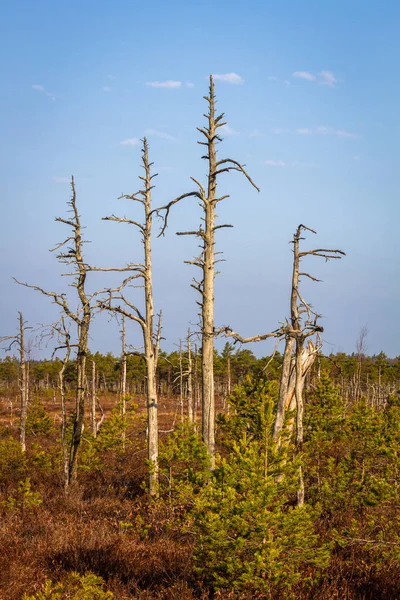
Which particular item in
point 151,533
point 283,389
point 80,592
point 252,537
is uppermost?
point 283,389

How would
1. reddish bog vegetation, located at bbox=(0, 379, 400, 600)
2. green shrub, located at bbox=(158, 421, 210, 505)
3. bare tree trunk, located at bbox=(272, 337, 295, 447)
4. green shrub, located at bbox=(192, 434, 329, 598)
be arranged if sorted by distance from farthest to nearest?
bare tree trunk, located at bbox=(272, 337, 295, 447)
green shrub, located at bbox=(158, 421, 210, 505)
reddish bog vegetation, located at bbox=(0, 379, 400, 600)
green shrub, located at bbox=(192, 434, 329, 598)

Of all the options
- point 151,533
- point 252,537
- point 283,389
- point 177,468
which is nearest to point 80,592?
point 252,537

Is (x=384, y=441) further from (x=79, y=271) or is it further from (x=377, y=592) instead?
(x=79, y=271)

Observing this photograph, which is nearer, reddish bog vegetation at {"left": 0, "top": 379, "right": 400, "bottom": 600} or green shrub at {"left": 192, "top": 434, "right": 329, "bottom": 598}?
green shrub at {"left": 192, "top": 434, "right": 329, "bottom": 598}

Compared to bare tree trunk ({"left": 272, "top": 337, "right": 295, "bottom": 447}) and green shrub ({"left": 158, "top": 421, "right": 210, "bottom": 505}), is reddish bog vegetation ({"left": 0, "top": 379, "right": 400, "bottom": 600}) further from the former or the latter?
bare tree trunk ({"left": 272, "top": 337, "right": 295, "bottom": 447})

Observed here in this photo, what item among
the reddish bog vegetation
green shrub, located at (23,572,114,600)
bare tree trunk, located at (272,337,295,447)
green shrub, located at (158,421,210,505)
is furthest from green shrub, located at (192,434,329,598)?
bare tree trunk, located at (272,337,295,447)

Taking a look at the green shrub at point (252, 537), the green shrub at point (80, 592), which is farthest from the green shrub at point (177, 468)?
the green shrub at point (80, 592)

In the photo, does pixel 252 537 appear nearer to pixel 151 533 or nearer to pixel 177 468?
pixel 151 533

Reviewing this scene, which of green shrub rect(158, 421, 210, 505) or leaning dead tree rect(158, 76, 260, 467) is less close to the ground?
leaning dead tree rect(158, 76, 260, 467)

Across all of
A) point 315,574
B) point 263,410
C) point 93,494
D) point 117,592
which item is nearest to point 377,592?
point 315,574

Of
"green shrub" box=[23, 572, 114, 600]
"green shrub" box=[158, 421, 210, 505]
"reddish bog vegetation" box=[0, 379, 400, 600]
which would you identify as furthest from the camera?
"green shrub" box=[158, 421, 210, 505]

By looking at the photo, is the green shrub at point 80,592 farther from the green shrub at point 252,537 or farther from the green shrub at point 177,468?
the green shrub at point 177,468

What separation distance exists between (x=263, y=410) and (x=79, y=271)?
8.33 metres

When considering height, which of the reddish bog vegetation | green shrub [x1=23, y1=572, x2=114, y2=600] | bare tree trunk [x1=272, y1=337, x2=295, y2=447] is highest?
bare tree trunk [x1=272, y1=337, x2=295, y2=447]
